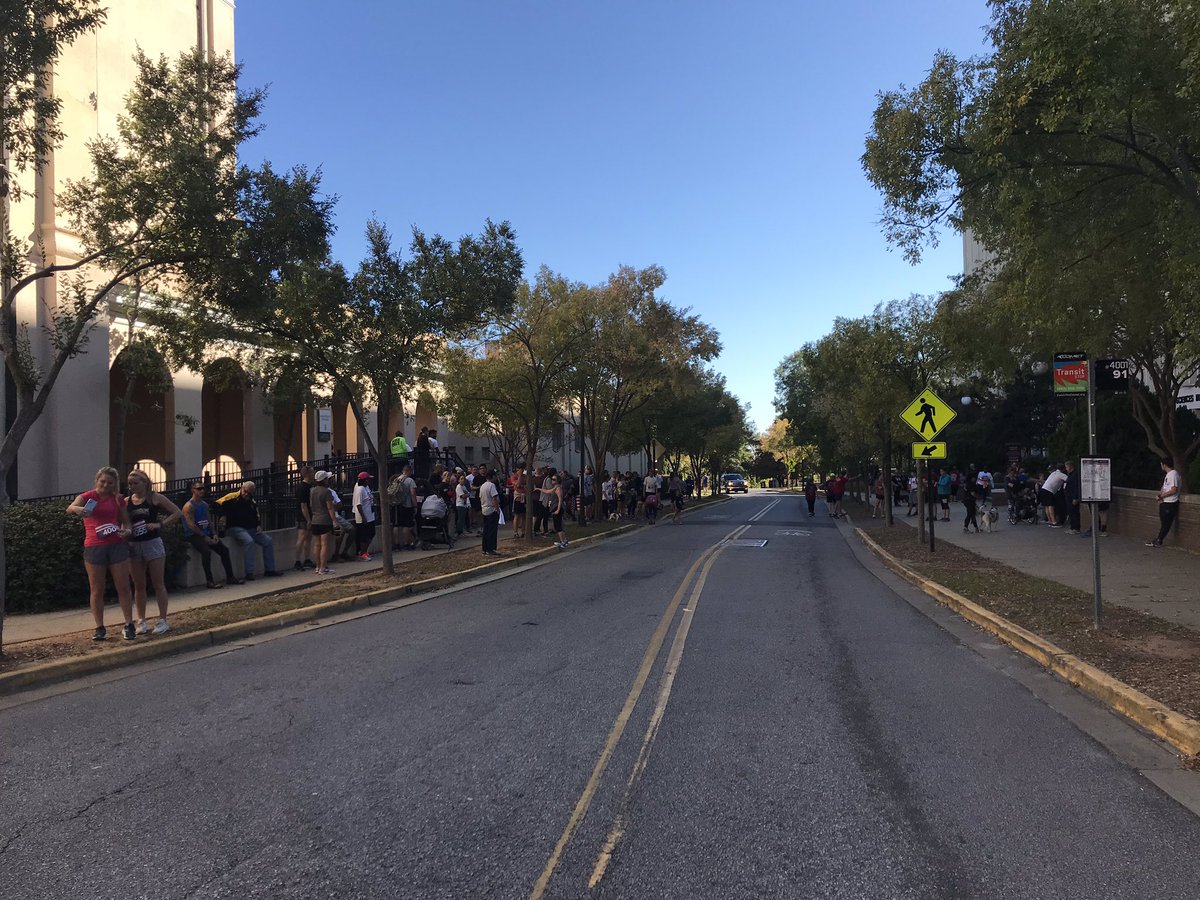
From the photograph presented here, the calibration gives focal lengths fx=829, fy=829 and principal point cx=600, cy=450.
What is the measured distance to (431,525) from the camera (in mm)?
18781

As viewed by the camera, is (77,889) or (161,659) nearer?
(77,889)

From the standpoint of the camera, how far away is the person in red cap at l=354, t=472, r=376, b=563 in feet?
52.2

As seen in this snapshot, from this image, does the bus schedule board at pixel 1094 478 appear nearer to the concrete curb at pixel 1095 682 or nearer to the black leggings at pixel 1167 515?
the concrete curb at pixel 1095 682

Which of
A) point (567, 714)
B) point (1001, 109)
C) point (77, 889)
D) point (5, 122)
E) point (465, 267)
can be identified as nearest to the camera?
point (77, 889)

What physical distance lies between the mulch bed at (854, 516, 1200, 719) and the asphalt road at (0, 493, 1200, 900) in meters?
0.85

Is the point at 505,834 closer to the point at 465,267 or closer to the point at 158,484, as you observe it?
the point at 465,267

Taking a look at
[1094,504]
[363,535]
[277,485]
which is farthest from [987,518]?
[277,485]

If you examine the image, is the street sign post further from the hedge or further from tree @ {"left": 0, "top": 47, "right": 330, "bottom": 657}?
the hedge

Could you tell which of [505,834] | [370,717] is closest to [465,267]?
[370,717]

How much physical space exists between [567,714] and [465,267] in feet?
30.1

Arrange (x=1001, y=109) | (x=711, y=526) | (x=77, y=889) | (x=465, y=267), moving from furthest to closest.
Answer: (x=711, y=526) < (x=465, y=267) < (x=1001, y=109) < (x=77, y=889)

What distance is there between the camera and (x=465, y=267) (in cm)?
1356

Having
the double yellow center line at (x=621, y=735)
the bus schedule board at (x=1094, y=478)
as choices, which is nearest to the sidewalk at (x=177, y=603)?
the double yellow center line at (x=621, y=735)

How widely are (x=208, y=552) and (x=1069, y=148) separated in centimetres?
1219
